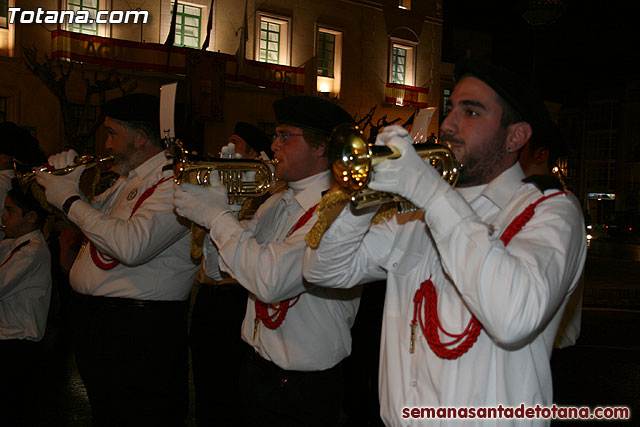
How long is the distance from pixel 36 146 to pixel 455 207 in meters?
5.09

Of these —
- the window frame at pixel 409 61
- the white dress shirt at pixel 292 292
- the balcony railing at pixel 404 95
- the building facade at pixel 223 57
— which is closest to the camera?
the white dress shirt at pixel 292 292

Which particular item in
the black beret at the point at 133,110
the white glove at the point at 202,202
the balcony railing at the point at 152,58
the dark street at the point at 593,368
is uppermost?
the balcony railing at the point at 152,58

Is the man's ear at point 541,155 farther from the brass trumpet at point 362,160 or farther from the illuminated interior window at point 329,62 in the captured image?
the illuminated interior window at point 329,62

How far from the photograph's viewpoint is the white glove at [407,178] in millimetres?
1625

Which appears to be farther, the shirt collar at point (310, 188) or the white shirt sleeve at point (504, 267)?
the shirt collar at point (310, 188)

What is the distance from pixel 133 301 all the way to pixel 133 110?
129 centimetres

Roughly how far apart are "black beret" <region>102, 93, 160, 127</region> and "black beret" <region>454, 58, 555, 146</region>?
97.8 inches

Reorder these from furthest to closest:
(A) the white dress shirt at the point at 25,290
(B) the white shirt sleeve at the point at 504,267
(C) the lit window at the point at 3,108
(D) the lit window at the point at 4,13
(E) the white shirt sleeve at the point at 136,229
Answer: (C) the lit window at the point at 3,108 → (D) the lit window at the point at 4,13 → (A) the white dress shirt at the point at 25,290 → (E) the white shirt sleeve at the point at 136,229 → (B) the white shirt sleeve at the point at 504,267

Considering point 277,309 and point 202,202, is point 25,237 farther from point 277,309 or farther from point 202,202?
point 277,309

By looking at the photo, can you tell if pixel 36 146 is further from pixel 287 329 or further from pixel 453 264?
pixel 453 264

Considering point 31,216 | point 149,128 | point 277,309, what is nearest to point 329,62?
point 31,216

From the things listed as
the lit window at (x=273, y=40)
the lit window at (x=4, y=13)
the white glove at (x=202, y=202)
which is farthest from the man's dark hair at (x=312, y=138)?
the lit window at (x=273, y=40)

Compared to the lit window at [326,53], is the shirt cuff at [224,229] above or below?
below

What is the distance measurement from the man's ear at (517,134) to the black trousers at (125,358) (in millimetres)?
2340
